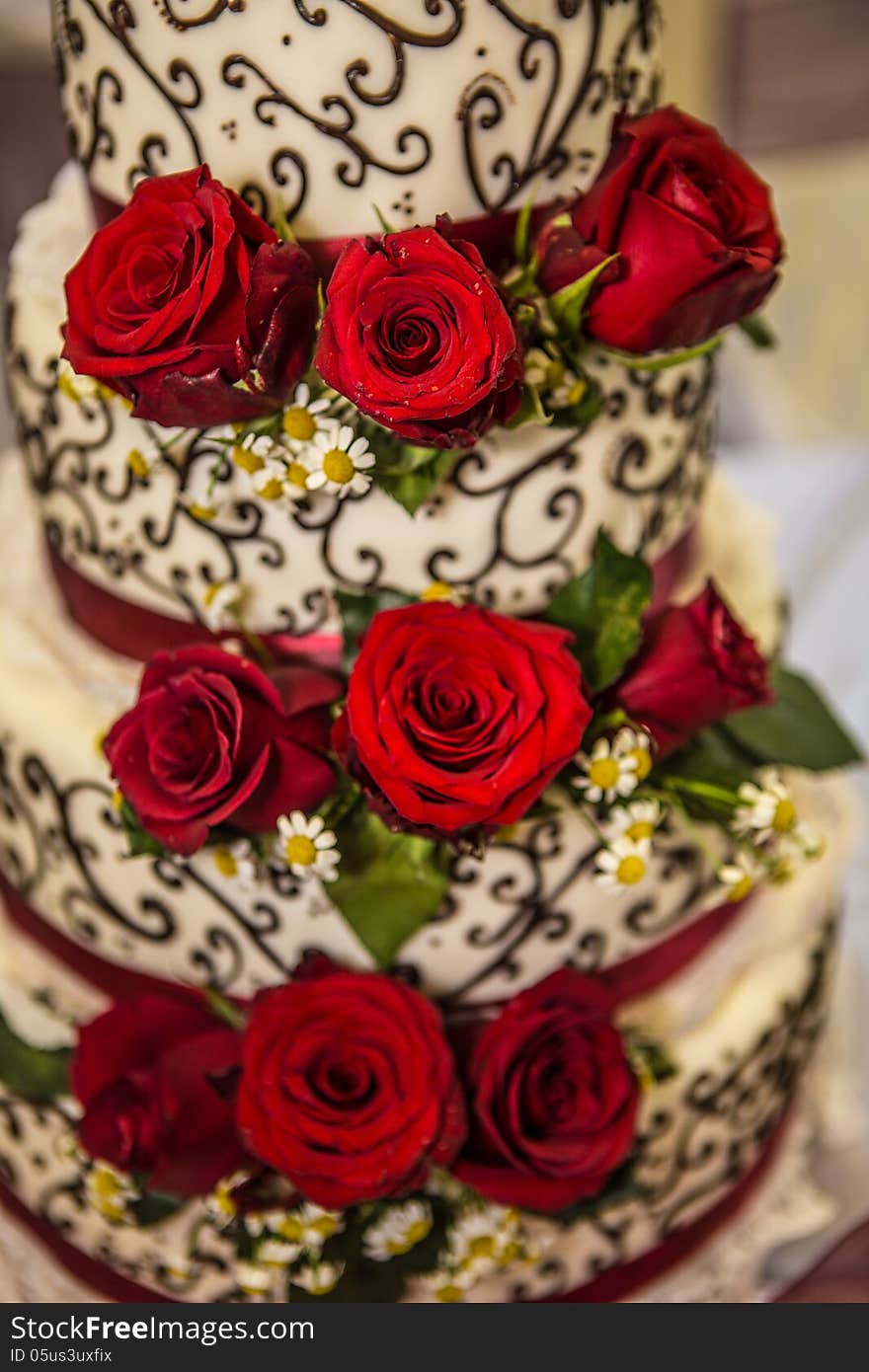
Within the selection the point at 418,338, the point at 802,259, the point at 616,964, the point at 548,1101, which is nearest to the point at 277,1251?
the point at 548,1101

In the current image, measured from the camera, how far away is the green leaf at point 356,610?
1.26 m

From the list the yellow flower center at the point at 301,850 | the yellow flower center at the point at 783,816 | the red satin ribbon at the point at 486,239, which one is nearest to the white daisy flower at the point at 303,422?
the red satin ribbon at the point at 486,239

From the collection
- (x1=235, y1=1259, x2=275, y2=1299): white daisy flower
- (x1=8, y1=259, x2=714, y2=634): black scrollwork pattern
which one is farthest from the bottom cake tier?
(x1=8, y1=259, x2=714, y2=634): black scrollwork pattern

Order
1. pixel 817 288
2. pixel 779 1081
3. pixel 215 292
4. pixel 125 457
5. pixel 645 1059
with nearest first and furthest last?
pixel 215 292
pixel 125 457
pixel 645 1059
pixel 779 1081
pixel 817 288

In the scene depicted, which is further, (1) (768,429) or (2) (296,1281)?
(1) (768,429)

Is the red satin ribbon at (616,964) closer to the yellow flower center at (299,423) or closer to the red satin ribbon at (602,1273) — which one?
the red satin ribbon at (602,1273)

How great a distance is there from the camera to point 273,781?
4.00ft

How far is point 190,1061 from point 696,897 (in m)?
0.52

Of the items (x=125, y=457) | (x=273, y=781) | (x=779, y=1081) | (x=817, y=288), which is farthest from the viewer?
(x=817, y=288)

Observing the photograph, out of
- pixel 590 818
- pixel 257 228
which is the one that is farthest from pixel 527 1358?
pixel 257 228

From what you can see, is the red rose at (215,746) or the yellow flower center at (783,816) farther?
the yellow flower center at (783,816)

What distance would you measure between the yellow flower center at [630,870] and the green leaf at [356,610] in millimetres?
289

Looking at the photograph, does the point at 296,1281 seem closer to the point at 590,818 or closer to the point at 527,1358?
the point at 527,1358

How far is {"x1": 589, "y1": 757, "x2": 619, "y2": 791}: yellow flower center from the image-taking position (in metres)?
1.24
